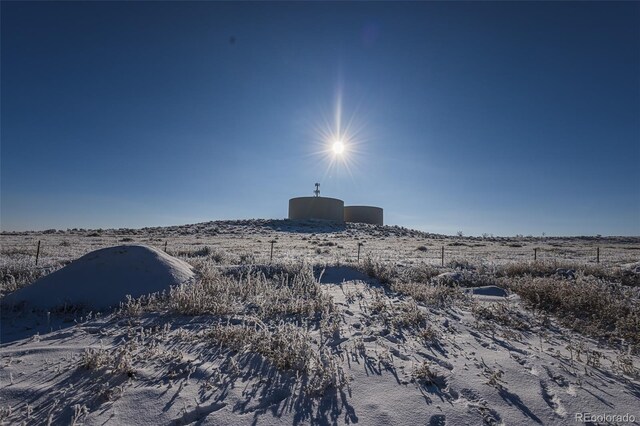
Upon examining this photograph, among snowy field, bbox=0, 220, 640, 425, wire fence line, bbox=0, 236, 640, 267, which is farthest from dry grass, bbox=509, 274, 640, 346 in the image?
wire fence line, bbox=0, 236, 640, 267

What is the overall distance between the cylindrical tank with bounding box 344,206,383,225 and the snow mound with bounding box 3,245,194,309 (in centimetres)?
5661

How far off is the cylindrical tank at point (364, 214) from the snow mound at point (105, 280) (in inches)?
2229

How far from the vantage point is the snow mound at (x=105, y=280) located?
6145 millimetres

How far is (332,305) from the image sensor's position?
6.38 m

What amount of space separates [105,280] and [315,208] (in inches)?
1982

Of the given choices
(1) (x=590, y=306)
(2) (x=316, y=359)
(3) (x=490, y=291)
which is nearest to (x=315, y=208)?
(3) (x=490, y=291)

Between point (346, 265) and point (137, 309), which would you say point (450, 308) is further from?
point (137, 309)

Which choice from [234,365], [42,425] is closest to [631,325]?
[234,365]

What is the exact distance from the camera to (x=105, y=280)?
22.1 feet

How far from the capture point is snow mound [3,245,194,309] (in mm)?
6145

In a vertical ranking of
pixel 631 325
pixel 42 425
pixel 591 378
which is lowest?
pixel 42 425

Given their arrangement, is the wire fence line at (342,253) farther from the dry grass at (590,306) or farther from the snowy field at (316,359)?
the snowy field at (316,359)

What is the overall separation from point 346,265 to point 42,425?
916cm

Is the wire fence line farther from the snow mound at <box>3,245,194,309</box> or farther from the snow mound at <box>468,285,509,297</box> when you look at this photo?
the snow mound at <box>3,245,194,309</box>
